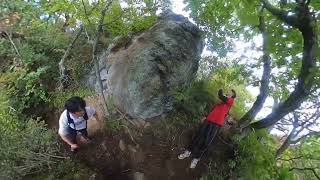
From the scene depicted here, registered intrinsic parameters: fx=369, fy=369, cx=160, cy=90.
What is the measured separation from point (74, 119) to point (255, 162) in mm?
3751

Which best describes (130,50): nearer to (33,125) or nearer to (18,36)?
(33,125)

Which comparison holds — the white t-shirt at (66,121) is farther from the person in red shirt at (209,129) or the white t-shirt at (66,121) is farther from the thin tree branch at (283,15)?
the thin tree branch at (283,15)

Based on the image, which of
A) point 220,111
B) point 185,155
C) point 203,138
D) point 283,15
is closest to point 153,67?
point 220,111

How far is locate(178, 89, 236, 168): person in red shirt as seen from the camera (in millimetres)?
6988

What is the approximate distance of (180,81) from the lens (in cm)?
757

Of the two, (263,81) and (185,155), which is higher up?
(263,81)

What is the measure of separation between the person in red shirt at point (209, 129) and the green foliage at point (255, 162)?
34.8 inches

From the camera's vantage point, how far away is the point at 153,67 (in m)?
7.25

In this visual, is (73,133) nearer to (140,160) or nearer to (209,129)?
(140,160)

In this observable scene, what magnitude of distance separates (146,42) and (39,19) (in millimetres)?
2874

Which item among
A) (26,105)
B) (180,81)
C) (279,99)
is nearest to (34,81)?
(26,105)

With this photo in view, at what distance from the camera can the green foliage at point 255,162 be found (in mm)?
7523

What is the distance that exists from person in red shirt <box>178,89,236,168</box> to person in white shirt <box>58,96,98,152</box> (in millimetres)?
2008

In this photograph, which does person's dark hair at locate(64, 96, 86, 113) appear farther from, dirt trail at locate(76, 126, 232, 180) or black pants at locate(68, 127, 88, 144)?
dirt trail at locate(76, 126, 232, 180)
